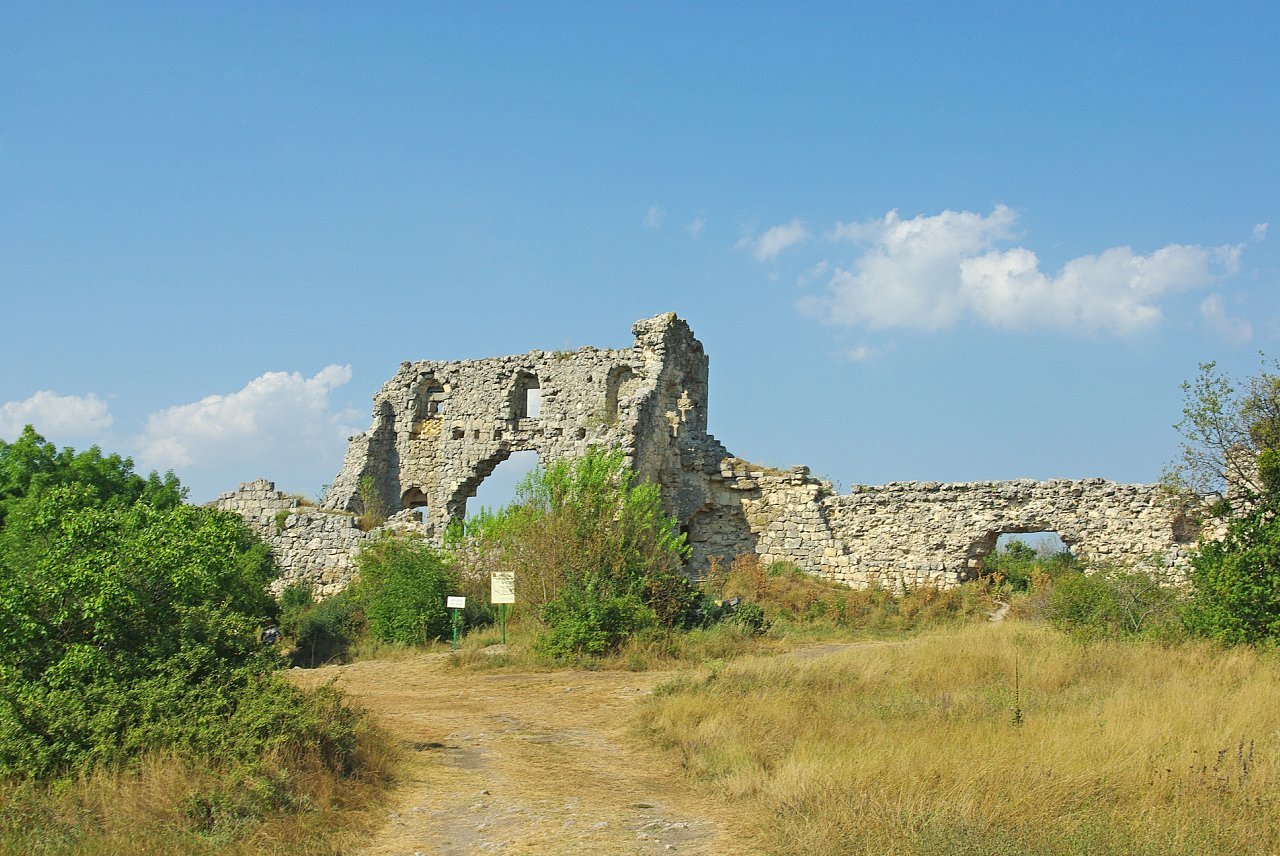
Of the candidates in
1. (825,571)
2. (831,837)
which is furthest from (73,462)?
(831,837)

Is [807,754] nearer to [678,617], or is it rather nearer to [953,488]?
[678,617]

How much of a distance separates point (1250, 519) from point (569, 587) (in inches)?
339

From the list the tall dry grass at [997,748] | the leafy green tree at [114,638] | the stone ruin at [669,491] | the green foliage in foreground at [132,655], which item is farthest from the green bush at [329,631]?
the leafy green tree at [114,638]

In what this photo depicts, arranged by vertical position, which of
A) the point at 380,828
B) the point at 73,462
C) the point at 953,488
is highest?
the point at 73,462

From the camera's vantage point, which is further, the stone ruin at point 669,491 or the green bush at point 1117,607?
the stone ruin at point 669,491

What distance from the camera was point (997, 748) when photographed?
715cm

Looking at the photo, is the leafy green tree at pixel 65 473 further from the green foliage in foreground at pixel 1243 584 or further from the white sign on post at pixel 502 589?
the green foliage in foreground at pixel 1243 584

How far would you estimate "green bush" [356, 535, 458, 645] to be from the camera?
16.7 meters

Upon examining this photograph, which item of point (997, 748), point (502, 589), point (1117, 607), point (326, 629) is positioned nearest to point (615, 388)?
point (502, 589)

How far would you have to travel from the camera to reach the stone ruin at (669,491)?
19797 millimetres

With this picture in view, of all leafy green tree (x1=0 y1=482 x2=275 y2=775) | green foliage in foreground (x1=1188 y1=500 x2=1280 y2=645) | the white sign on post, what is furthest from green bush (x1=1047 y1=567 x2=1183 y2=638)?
leafy green tree (x1=0 y1=482 x2=275 y2=775)

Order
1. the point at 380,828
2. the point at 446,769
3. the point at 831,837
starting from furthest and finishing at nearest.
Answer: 1. the point at 446,769
2. the point at 380,828
3. the point at 831,837

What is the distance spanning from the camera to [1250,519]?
12102 mm

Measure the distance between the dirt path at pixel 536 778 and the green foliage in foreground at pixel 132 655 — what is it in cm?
102
